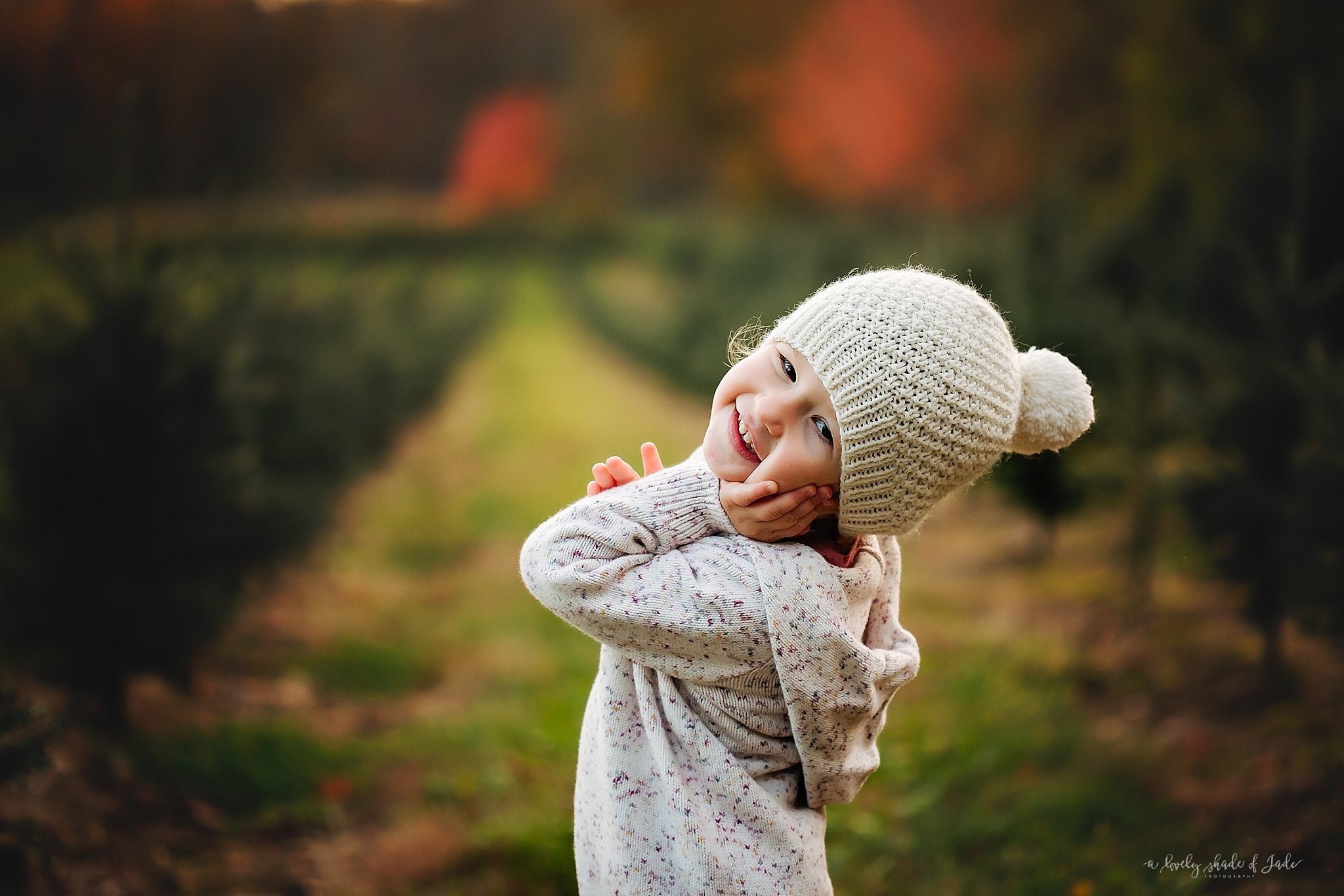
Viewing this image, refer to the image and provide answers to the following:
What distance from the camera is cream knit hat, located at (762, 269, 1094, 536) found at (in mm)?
1688

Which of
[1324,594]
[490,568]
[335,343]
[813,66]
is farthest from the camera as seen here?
[813,66]

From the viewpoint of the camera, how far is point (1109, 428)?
218 inches

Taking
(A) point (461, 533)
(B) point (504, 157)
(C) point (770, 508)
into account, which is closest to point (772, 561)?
(C) point (770, 508)

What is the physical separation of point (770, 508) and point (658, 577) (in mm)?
225

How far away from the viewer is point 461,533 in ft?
27.0

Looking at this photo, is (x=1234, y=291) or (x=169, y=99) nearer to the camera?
(x=1234, y=291)

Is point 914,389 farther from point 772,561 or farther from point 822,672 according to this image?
point 822,672

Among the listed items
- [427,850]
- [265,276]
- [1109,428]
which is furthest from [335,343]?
[1109,428]

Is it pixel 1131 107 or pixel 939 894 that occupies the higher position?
pixel 1131 107

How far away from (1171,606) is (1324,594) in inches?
61.6

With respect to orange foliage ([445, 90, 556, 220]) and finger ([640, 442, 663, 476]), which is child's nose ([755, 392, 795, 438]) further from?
orange foliage ([445, 90, 556, 220])

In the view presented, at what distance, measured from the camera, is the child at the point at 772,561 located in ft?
5.62

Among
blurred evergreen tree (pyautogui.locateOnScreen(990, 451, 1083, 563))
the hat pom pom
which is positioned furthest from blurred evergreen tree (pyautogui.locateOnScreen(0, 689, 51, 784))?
blurred evergreen tree (pyautogui.locateOnScreen(990, 451, 1083, 563))

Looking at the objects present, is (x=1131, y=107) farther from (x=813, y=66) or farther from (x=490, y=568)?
(x=813, y=66)
